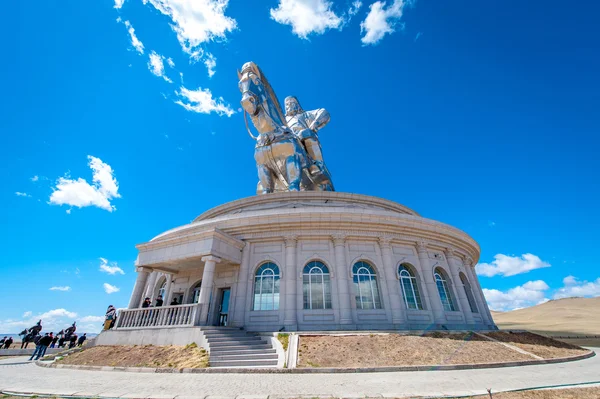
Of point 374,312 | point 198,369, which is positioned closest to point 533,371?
point 374,312

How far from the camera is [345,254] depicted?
16.4m

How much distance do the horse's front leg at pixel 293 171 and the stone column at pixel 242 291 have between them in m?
7.60

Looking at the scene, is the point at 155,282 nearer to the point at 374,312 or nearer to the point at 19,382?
the point at 19,382

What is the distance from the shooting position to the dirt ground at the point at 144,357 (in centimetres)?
1069

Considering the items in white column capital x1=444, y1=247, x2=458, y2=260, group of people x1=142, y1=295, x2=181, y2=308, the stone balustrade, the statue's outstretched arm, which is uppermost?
the statue's outstretched arm

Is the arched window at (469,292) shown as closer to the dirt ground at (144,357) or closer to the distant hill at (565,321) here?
the dirt ground at (144,357)

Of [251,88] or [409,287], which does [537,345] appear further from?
[251,88]

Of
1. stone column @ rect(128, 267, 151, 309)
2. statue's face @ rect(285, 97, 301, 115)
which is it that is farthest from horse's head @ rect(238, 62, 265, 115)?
stone column @ rect(128, 267, 151, 309)

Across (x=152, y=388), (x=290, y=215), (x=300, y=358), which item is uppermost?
(x=290, y=215)

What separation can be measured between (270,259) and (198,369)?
700 cm

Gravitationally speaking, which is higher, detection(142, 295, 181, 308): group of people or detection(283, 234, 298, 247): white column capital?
detection(283, 234, 298, 247): white column capital

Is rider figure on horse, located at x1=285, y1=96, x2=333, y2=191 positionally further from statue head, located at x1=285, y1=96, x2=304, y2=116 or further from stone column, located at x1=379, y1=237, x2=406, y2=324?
stone column, located at x1=379, y1=237, x2=406, y2=324

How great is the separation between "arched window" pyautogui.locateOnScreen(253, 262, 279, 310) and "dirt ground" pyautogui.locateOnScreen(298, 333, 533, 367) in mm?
3880

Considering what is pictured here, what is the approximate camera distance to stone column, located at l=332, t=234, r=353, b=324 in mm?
14789
